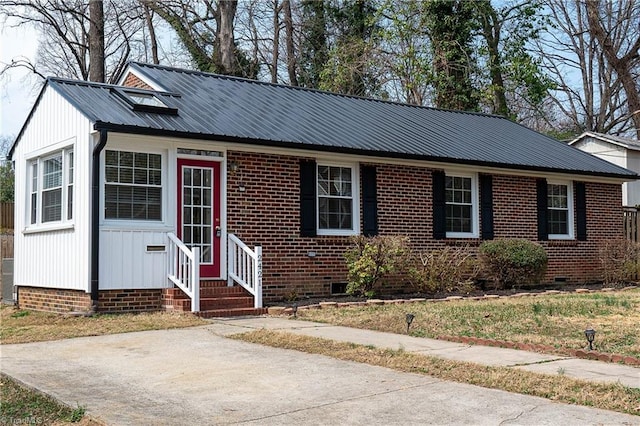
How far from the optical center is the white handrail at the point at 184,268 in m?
12.0

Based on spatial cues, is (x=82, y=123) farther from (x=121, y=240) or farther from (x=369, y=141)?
(x=369, y=141)

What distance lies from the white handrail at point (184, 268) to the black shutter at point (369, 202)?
4.23 metres

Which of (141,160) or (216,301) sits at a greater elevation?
(141,160)

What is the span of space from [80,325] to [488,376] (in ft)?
21.8

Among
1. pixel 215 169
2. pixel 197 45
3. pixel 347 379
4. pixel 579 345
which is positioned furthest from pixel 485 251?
pixel 197 45

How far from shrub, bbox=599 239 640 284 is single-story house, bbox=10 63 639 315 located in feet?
2.99

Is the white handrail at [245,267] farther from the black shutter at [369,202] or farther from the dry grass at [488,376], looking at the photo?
the dry grass at [488,376]

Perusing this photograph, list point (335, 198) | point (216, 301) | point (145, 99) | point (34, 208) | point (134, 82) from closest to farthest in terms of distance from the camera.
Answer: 1. point (216, 301)
2. point (145, 99)
3. point (34, 208)
4. point (335, 198)
5. point (134, 82)

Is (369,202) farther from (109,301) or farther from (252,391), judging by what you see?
(252,391)

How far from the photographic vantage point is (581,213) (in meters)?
19.4

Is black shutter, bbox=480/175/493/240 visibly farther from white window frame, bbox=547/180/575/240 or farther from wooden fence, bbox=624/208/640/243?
wooden fence, bbox=624/208/640/243

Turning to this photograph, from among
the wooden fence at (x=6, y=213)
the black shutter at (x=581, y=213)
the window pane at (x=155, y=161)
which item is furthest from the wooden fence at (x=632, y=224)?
the wooden fence at (x=6, y=213)

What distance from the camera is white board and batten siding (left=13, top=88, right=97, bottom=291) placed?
12336mm

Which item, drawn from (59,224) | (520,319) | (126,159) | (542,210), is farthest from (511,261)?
(59,224)
